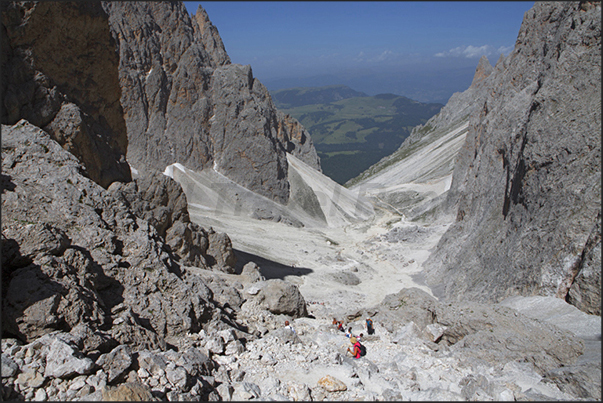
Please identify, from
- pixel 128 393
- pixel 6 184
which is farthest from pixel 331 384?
pixel 6 184

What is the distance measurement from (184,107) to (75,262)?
6865cm

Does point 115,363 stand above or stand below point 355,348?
above

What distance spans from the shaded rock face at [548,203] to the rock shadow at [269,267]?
12.8 m

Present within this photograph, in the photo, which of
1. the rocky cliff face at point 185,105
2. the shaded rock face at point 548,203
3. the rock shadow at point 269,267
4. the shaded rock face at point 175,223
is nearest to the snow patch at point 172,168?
the rocky cliff face at point 185,105

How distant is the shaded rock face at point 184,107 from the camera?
7162cm

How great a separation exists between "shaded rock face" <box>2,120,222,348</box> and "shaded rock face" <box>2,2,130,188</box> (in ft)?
10.7

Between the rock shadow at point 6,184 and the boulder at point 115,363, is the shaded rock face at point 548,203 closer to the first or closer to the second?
the boulder at point 115,363

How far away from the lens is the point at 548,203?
23672 millimetres

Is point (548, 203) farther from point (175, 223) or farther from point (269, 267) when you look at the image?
point (175, 223)

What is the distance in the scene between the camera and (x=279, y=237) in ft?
180

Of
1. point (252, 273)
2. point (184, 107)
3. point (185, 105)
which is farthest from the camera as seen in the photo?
point (185, 105)

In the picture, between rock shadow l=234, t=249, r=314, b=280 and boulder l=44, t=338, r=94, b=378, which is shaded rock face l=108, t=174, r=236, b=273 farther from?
boulder l=44, t=338, r=94, b=378

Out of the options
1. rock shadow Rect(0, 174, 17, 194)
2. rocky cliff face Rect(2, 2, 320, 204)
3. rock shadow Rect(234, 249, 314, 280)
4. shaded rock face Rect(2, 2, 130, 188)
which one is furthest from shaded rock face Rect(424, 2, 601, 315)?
rocky cliff face Rect(2, 2, 320, 204)

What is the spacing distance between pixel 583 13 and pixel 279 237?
3941cm
